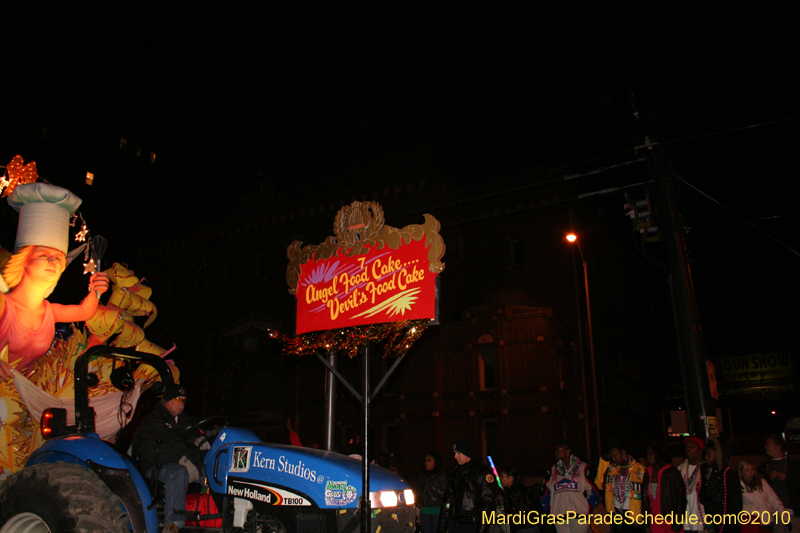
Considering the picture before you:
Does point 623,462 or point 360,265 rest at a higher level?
point 360,265

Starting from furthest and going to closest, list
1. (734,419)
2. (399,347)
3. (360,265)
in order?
(734,419) < (360,265) < (399,347)

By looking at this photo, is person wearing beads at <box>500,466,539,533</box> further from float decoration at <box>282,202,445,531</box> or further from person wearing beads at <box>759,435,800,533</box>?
float decoration at <box>282,202,445,531</box>

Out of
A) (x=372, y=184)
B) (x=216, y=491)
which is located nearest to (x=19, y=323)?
(x=216, y=491)

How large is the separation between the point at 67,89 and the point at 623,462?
3271 centimetres

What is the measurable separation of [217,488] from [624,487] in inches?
335

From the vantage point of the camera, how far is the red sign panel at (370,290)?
26.6 ft

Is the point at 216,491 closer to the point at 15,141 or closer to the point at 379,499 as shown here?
the point at 379,499

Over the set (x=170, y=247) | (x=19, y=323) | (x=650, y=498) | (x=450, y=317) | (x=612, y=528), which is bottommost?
(x=612, y=528)

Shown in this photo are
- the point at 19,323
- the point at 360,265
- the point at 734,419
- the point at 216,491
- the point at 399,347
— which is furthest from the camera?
the point at 734,419

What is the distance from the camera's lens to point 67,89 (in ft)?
102

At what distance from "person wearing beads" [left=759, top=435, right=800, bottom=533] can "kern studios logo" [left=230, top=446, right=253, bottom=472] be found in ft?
28.4

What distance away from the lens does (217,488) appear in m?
6.19

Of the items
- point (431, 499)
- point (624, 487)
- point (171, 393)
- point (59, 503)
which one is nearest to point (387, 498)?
point (171, 393)

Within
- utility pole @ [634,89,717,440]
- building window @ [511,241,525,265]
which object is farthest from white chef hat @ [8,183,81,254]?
building window @ [511,241,525,265]
